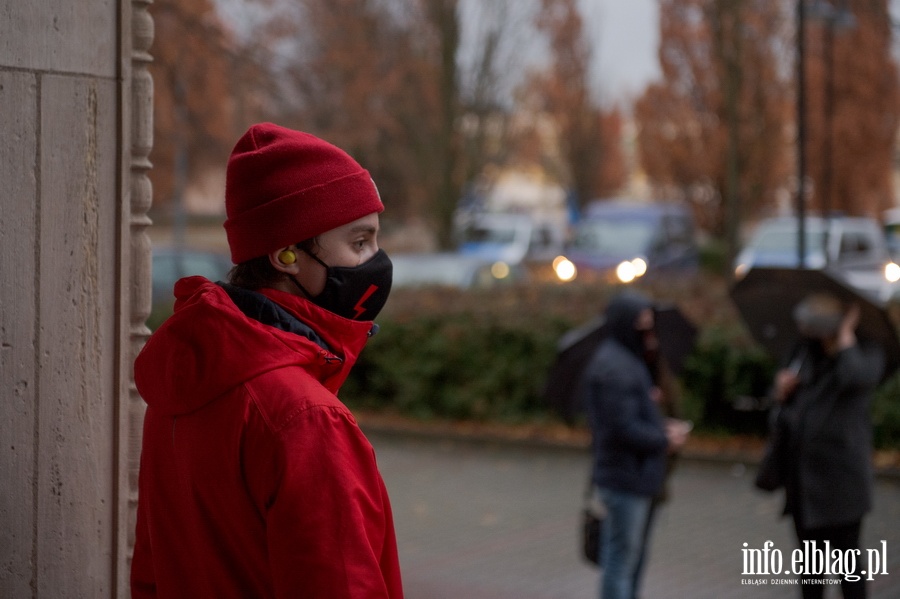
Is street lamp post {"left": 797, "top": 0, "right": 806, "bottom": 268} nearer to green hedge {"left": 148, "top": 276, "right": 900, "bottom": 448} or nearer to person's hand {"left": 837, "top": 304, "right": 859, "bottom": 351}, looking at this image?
green hedge {"left": 148, "top": 276, "right": 900, "bottom": 448}

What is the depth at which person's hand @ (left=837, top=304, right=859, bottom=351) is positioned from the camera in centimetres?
541

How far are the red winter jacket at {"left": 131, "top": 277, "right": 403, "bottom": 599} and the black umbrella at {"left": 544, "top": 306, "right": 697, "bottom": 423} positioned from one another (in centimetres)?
437

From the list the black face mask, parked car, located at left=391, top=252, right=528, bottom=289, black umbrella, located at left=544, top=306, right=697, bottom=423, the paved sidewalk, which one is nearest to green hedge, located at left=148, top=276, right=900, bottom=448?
the paved sidewalk

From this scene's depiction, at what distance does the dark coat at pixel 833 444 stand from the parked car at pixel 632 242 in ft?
50.9

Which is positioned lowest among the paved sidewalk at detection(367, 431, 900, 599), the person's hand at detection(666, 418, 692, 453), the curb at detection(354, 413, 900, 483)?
the paved sidewalk at detection(367, 431, 900, 599)

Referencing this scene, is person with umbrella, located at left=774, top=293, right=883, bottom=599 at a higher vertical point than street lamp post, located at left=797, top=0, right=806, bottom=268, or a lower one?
lower

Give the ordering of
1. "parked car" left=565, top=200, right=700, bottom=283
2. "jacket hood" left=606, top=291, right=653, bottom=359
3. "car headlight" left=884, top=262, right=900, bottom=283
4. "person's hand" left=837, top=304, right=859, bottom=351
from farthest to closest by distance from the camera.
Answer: "parked car" left=565, top=200, right=700, bottom=283 < "car headlight" left=884, top=262, right=900, bottom=283 < "jacket hood" left=606, top=291, right=653, bottom=359 < "person's hand" left=837, top=304, right=859, bottom=351

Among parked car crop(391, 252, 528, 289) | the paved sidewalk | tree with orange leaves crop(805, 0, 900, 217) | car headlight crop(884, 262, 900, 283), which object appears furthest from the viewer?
tree with orange leaves crop(805, 0, 900, 217)

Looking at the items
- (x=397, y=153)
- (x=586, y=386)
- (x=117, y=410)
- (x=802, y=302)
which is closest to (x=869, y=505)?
(x=802, y=302)

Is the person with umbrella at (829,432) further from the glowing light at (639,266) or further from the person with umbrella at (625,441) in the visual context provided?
the glowing light at (639,266)

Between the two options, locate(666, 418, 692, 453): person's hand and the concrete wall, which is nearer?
the concrete wall

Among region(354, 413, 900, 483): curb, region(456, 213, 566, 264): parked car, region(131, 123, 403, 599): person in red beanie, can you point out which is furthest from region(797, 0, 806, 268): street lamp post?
region(456, 213, 566, 264): parked car

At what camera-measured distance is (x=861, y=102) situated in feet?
104

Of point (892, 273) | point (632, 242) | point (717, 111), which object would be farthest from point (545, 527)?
point (717, 111)
